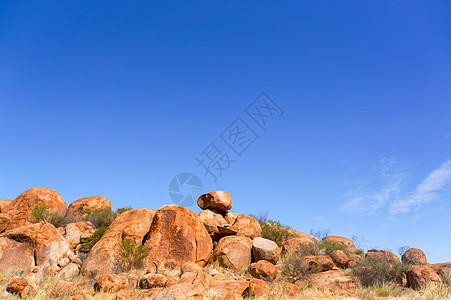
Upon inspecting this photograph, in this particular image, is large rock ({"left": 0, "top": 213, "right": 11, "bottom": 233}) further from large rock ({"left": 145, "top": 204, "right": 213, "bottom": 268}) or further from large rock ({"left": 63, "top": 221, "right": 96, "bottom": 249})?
large rock ({"left": 145, "top": 204, "right": 213, "bottom": 268})

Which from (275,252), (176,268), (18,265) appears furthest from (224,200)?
(18,265)

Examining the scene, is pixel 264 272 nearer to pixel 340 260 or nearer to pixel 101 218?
pixel 340 260

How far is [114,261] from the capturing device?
14820 mm

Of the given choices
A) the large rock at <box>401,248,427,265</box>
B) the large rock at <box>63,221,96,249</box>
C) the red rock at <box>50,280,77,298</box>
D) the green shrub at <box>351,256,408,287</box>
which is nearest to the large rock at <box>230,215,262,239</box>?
the green shrub at <box>351,256,408,287</box>

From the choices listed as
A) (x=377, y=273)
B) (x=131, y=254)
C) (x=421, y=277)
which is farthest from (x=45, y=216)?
(x=421, y=277)

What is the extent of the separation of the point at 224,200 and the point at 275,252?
5.12 metres

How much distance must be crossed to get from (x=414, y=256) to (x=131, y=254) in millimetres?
16569

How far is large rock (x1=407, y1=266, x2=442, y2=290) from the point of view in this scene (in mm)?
12922

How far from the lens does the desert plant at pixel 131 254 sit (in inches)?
573

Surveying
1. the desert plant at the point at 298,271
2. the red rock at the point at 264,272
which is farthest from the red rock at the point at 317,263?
the red rock at the point at 264,272

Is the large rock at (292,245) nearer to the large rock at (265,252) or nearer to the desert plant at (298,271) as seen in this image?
the large rock at (265,252)

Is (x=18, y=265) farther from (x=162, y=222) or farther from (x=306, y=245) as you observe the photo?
(x=306, y=245)

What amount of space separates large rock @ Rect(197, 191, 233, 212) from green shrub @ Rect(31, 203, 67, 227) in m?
8.62

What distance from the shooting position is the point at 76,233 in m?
18.3
